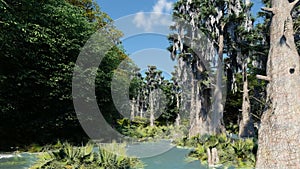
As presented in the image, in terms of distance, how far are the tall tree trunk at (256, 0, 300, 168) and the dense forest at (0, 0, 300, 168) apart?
19mm

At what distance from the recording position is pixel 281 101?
5.20m

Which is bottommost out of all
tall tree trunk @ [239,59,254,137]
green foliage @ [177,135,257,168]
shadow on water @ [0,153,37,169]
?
shadow on water @ [0,153,37,169]

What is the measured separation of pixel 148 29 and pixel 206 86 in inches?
185

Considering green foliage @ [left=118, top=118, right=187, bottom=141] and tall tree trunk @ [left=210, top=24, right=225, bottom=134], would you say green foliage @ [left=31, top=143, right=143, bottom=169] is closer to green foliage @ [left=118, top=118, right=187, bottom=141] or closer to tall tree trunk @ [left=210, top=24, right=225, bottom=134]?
tall tree trunk @ [left=210, top=24, right=225, bottom=134]

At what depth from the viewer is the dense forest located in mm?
5352

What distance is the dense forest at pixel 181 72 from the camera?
535cm

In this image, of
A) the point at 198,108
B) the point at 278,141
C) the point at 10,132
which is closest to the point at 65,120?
the point at 10,132

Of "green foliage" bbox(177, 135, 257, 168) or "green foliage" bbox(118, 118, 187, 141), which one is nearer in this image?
"green foliage" bbox(177, 135, 257, 168)

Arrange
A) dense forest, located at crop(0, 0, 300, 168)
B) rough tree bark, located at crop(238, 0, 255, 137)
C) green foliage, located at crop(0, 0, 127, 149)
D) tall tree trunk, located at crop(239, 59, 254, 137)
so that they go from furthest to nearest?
tall tree trunk, located at crop(239, 59, 254, 137) < rough tree bark, located at crop(238, 0, 255, 137) < green foliage, located at crop(0, 0, 127, 149) < dense forest, located at crop(0, 0, 300, 168)

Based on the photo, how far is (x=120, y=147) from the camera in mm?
6898

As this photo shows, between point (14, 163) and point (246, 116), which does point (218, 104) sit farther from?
point (14, 163)

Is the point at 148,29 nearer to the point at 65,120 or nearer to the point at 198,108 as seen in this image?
the point at 198,108

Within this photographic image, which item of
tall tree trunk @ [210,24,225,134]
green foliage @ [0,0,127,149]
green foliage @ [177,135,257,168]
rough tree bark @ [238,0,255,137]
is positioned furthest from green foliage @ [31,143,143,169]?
rough tree bark @ [238,0,255,137]

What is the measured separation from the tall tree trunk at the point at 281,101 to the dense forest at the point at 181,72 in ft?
0.06
